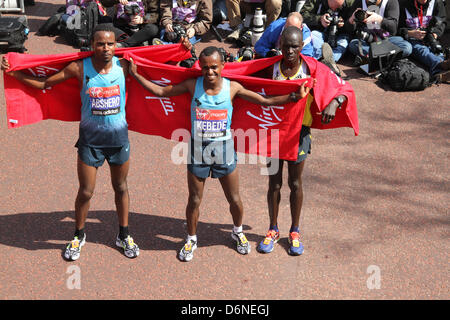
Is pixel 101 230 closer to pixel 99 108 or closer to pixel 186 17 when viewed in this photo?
pixel 99 108

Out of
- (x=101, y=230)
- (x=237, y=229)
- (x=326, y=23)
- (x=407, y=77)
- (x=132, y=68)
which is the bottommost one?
(x=101, y=230)

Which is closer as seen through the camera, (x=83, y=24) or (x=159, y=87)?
(x=159, y=87)

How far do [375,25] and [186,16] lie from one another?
11.4 ft

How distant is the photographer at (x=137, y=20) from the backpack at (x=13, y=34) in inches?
68.6

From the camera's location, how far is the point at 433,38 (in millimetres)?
11305

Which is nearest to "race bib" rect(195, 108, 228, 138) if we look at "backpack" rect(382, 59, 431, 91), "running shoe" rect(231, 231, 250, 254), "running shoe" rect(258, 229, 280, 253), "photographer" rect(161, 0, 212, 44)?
"running shoe" rect(231, 231, 250, 254)

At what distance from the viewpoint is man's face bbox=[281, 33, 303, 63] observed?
589 cm

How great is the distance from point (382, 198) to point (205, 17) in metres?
5.97

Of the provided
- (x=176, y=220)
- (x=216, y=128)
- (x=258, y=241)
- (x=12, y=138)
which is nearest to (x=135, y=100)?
(x=216, y=128)

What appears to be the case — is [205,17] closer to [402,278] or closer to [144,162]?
[144,162]

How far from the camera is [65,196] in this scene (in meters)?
7.64

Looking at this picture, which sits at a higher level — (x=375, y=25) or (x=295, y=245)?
(x=375, y=25)

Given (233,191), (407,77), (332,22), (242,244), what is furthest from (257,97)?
(332,22)

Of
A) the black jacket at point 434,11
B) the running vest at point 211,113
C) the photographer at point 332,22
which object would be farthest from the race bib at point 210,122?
the black jacket at point 434,11
